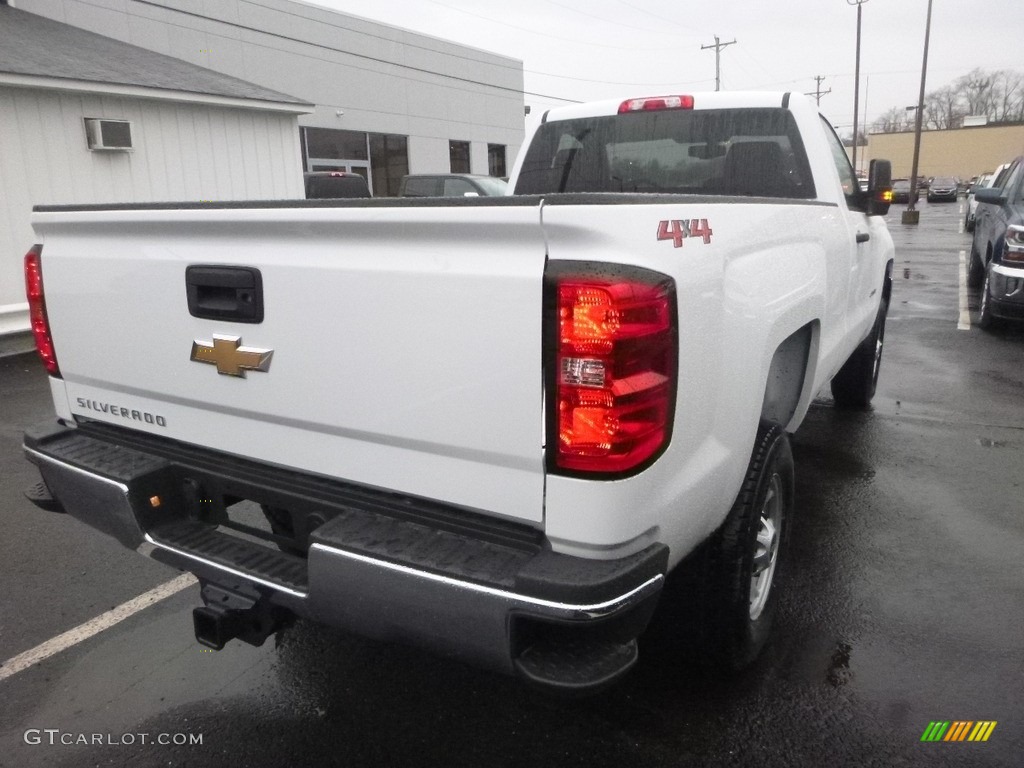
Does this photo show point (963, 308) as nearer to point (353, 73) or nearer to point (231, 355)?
point (231, 355)

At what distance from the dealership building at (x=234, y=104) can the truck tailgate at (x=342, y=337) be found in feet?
24.2

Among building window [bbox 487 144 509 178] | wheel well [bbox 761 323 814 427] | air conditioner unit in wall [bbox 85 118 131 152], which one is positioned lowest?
wheel well [bbox 761 323 814 427]

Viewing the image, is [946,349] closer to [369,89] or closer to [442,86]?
[369,89]

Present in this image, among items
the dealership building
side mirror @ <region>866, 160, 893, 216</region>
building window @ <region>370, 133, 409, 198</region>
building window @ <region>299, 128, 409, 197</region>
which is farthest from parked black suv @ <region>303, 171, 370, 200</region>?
building window @ <region>370, 133, 409, 198</region>

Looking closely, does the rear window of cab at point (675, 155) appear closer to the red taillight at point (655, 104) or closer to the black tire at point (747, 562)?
the red taillight at point (655, 104)

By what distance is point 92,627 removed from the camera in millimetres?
3205

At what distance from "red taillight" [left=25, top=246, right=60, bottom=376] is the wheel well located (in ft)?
8.66

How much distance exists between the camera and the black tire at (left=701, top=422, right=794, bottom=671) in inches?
96.3

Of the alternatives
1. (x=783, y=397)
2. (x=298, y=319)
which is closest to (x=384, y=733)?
(x=298, y=319)

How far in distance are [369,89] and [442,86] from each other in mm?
3924

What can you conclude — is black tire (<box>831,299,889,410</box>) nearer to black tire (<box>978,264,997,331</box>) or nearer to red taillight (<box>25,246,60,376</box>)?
black tire (<box>978,264,997,331</box>)

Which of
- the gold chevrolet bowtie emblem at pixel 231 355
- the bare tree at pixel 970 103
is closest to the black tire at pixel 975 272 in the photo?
the gold chevrolet bowtie emblem at pixel 231 355

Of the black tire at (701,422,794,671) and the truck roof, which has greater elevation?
Answer: the truck roof

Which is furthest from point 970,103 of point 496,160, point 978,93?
point 496,160
